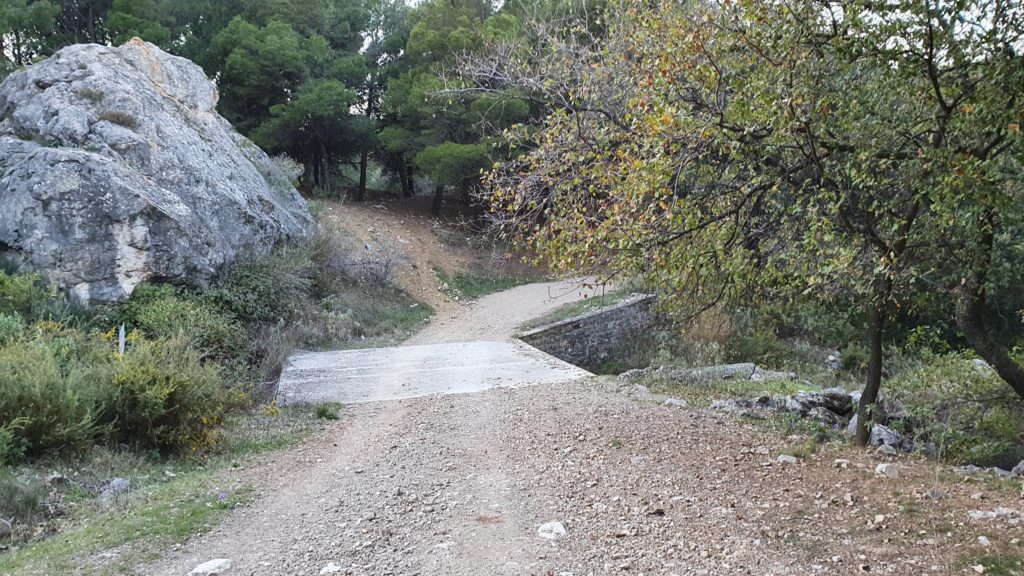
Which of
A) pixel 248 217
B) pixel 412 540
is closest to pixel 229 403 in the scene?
pixel 412 540

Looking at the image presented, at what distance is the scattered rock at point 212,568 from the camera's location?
12.9 feet

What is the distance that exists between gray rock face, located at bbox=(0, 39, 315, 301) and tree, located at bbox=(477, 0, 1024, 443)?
881 centimetres

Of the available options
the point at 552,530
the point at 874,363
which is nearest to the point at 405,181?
the point at 874,363

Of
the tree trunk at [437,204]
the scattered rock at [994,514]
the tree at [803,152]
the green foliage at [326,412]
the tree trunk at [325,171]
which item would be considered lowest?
the green foliage at [326,412]

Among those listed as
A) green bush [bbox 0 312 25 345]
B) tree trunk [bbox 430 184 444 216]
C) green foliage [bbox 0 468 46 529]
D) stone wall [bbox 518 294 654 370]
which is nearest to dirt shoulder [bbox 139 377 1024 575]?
green foliage [bbox 0 468 46 529]

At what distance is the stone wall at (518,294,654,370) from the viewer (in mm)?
14992

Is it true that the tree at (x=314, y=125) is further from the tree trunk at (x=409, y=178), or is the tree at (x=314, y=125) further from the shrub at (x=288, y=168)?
the tree trunk at (x=409, y=178)

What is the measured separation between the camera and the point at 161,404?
6707mm

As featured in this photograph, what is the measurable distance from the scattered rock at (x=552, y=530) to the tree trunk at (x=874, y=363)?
9.85ft

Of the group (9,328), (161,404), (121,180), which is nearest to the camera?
(161,404)

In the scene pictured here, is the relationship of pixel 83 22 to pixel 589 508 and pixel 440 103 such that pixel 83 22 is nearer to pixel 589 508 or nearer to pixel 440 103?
pixel 440 103

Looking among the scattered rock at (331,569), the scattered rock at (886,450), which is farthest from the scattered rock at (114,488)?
the scattered rock at (886,450)

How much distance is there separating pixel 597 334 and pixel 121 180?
10.2 m

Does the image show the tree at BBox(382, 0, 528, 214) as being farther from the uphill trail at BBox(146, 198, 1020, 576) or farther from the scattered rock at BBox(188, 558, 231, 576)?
the scattered rock at BBox(188, 558, 231, 576)
